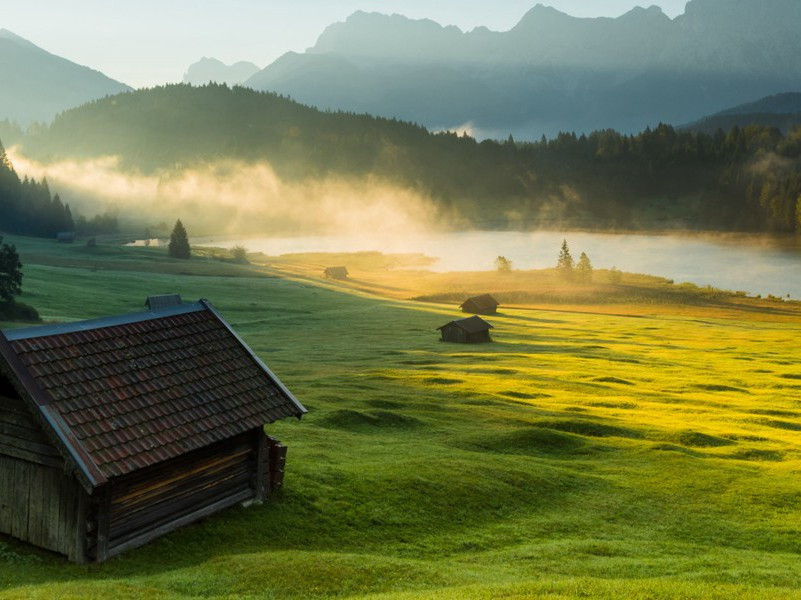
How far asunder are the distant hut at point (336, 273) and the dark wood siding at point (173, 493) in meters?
148

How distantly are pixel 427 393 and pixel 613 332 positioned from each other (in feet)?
203

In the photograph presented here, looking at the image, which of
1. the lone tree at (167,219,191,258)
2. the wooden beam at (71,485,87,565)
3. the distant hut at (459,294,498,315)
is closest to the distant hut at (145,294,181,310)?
the wooden beam at (71,485,87,565)

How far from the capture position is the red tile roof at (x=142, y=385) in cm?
2236

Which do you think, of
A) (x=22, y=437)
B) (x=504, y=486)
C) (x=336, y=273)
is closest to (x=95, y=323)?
(x=22, y=437)

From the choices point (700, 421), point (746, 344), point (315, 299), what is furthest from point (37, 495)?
point (315, 299)

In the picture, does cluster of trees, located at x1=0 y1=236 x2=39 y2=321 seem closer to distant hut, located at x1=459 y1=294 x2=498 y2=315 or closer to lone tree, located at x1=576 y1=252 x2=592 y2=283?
distant hut, located at x1=459 y1=294 x2=498 y2=315

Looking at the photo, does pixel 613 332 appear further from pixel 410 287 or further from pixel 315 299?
pixel 410 287

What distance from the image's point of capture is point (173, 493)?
24828mm

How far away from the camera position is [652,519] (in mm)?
31516

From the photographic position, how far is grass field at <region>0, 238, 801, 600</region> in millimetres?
21844

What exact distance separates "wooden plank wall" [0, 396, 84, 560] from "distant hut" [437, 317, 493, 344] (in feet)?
237

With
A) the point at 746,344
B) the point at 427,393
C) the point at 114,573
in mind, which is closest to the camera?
the point at 114,573

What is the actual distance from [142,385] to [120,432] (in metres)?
2.15

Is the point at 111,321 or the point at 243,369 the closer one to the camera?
the point at 111,321
